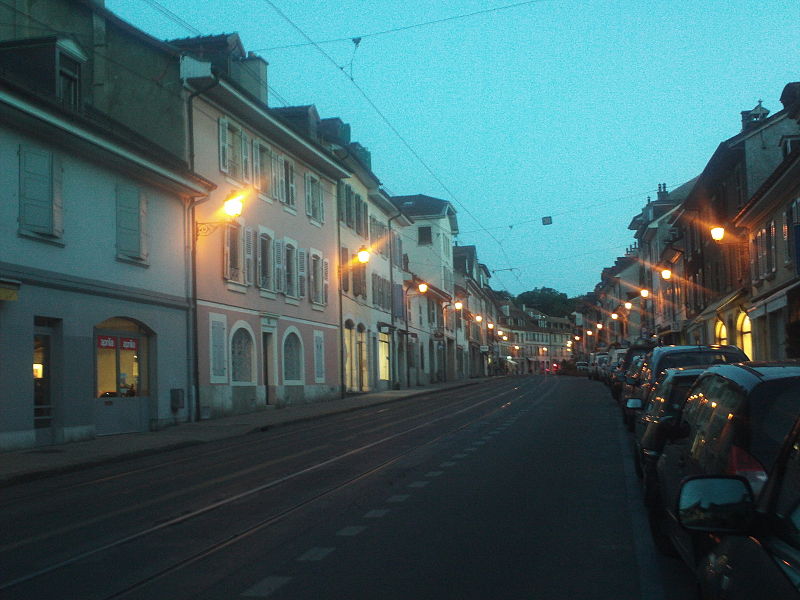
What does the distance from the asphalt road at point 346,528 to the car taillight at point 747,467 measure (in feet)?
6.66

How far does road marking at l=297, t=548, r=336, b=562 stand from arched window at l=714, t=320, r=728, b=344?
39.2 meters

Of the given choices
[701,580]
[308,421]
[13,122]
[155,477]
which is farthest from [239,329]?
[701,580]

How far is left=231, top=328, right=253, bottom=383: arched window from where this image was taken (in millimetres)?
30984

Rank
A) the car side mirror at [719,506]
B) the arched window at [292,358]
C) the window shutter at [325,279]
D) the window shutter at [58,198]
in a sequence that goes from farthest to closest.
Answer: the window shutter at [325,279], the arched window at [292,358], the window shutter at [58,198], the car side mirror at [719,506]

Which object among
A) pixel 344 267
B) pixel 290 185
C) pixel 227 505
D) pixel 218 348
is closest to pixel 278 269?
pixel 290 185

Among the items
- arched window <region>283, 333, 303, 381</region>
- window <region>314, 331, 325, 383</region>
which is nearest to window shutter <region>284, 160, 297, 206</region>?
arched window <region>283, 333, 303, 381</region>

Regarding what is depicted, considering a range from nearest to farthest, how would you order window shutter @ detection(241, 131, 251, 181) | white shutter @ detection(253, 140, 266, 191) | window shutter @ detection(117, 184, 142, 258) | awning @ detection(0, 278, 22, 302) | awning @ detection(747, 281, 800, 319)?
1. awning @ detection(0, 278, 22, 302)
2. window shutter @ detection(117, 184, 142, 258)
3. awning @ detection(747, 281, 800, 319)
4. window shutter @ detection(241, 131, 251, 181)
5. white shutter @ detection(253, 140, 266, 191)

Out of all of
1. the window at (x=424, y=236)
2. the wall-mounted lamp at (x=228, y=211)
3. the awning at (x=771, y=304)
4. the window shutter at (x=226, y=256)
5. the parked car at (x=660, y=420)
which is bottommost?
the parked car at (x=660, y=420)

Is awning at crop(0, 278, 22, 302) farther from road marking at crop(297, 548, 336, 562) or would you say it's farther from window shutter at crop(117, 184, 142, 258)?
road marking at crop(297, 548, 336, 562)

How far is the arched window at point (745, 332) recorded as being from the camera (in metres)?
38.7

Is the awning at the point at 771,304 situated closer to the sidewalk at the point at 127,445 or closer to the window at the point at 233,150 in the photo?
the sidewalk at the point at 127,445

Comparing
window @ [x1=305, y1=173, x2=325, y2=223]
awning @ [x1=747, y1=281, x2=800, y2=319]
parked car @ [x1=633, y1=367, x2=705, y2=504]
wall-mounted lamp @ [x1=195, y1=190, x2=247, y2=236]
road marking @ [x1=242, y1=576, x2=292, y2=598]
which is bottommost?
road marking @ [x1=242, y1=576, x2=292, y2=598]

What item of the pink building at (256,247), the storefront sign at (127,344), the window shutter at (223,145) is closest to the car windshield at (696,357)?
the storefront sign at (127,344)

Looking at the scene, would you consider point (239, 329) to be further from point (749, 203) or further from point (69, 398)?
point (749, 203)
